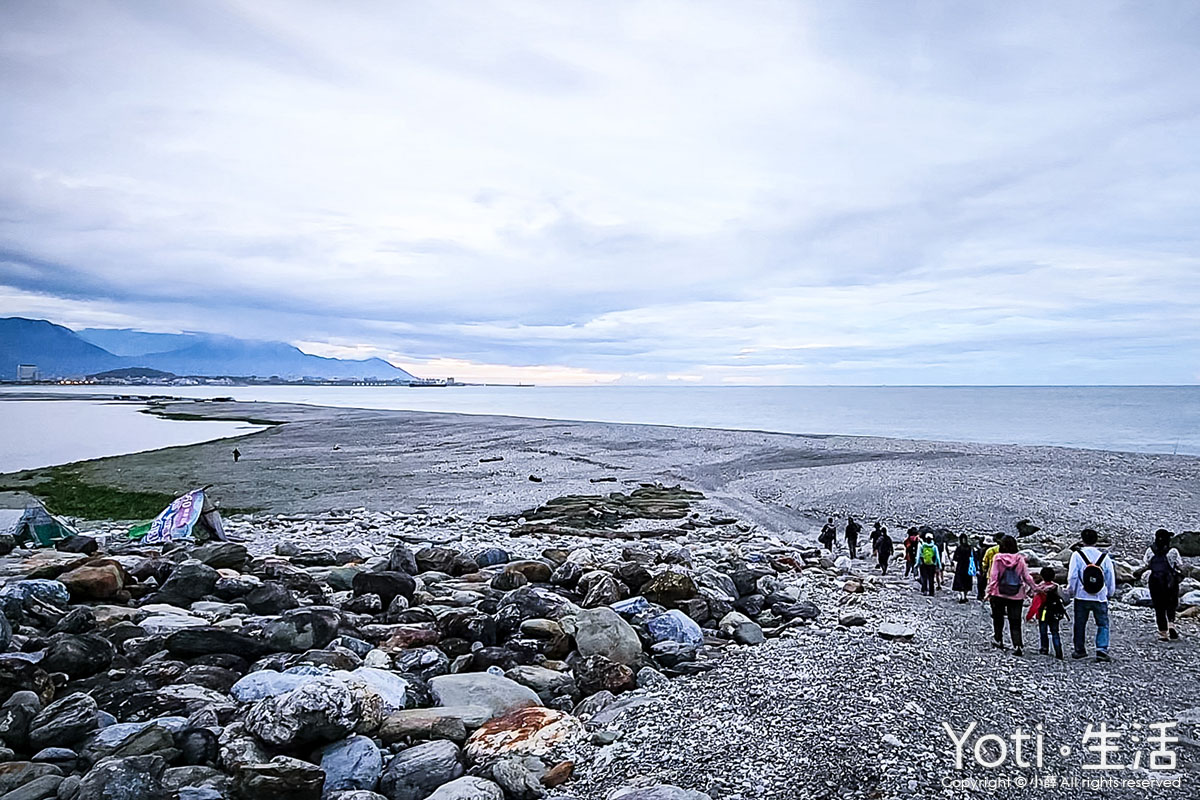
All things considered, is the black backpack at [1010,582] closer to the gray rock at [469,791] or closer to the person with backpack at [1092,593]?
the person with backpack at [1092,593]

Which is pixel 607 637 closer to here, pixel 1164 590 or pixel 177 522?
pixel 1164 590

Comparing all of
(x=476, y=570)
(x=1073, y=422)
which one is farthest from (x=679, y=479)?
(x=1073, y=422)

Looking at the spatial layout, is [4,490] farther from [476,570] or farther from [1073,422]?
[1073,422]

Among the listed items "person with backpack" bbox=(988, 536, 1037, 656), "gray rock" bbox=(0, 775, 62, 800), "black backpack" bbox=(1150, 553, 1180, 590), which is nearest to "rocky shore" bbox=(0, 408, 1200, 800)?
"gray rock" bbox=(0, 775, 62, 800)

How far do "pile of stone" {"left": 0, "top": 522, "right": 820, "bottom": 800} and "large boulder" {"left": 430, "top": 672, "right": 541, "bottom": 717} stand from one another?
0.07ft

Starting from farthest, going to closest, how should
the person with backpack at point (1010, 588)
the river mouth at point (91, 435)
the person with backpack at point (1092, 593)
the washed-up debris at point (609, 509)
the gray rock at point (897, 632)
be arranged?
the river mouth at point (91, 435) → the washed-up debris at point (609, 509) → the gray rock at point (897, 632) → the person with backpack at point (1010, 588) → the person with backpack at point (1092, 593)

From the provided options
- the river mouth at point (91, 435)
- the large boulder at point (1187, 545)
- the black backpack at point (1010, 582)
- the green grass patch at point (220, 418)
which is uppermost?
the black backpack at point (1010, 582)

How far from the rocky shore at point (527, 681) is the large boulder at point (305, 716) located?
2cm

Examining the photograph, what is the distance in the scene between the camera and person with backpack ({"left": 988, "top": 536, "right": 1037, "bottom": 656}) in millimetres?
10562

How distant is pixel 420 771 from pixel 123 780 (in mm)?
2340

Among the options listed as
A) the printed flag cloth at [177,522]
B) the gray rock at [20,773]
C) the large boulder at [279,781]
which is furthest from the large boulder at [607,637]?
the printed flag cloth at [177,522]

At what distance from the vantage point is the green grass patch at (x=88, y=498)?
29.7 m

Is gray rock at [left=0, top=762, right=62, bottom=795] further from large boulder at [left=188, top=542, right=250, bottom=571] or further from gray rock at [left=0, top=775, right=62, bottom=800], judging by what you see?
large boulder at [left=188, top=542, right=250, bottom=571]

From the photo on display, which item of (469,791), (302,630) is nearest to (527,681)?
(469,791)
